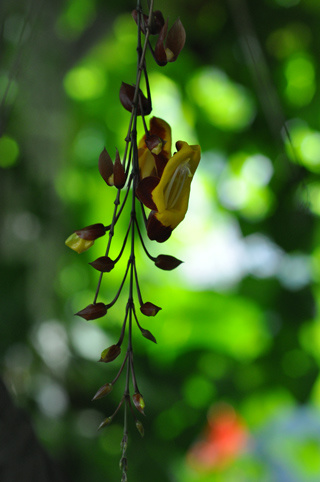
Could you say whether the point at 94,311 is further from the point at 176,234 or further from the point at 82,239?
the point at 176,234

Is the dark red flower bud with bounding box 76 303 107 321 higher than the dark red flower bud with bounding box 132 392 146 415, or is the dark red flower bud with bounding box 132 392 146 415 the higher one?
the dark red flower bud with bounding box 76 303 107 321

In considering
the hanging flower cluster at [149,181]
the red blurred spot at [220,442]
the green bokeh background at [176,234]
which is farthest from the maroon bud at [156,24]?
the red blurred spot at [220,442]

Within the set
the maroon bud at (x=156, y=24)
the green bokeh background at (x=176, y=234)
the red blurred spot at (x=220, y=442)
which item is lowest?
the red blurred spot at (x=220, y=442)

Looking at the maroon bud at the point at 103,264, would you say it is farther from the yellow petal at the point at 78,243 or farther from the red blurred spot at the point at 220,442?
the red blurred spot at the point at 220,442

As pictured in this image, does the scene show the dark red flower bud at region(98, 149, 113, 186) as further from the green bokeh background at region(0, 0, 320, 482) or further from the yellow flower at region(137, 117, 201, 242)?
the green bokeh background at region(0, 0, 320, 482)

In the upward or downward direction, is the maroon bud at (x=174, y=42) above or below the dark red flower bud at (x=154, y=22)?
below

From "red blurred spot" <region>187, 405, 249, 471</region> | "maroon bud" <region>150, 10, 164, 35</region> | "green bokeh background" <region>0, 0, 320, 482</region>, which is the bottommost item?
"red blurred spot" <region>187, 405, 249, 471</region>

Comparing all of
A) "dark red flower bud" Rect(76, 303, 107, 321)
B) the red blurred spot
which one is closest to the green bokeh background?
the red blurred spot

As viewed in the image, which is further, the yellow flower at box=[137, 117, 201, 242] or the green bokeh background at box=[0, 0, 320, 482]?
the green bokeh background at box=[0, 0, 320, 482]
